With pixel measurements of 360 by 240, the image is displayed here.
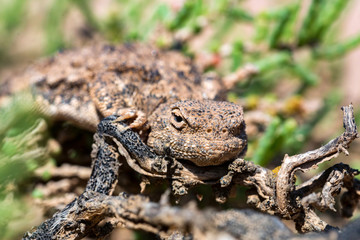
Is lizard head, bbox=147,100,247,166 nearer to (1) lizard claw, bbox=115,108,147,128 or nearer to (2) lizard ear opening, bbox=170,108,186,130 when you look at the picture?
(2) lizard ear opening, bbox=170,108,186,130

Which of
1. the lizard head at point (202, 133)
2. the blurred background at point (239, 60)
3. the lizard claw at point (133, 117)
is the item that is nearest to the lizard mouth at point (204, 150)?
the lizard head at point (202, 133)

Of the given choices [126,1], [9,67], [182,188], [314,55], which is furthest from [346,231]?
[9,67]

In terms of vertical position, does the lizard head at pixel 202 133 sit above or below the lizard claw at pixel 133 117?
below

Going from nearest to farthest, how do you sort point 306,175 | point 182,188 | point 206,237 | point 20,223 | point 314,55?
point 206,237 → point 182,188 → point 20,223 → point 306,175 → point 314,55

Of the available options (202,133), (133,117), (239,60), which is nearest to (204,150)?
(202,133)

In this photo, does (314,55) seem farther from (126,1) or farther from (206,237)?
(206,237)

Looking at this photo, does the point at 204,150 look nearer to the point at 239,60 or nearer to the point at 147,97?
the point at 147,97

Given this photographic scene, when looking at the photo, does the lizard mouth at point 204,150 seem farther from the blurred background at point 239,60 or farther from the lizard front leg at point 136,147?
the blurred background at point 239,60

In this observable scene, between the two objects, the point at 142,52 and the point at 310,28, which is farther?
the point at 310,28

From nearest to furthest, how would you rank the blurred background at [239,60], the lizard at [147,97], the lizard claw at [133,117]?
the lizard at [147,97] < the lizard claw at [133,117] < the blurred background at [239,60]
